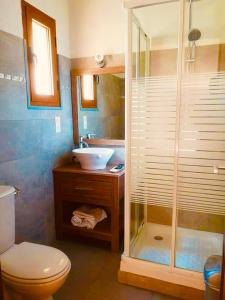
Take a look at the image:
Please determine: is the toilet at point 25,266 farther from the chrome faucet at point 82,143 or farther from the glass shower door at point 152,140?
the chrome faucet at point 82,143

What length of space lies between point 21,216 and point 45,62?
1.51 meters

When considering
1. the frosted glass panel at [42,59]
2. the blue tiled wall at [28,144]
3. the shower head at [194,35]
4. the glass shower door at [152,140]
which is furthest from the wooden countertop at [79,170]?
the shower head at [194,35]

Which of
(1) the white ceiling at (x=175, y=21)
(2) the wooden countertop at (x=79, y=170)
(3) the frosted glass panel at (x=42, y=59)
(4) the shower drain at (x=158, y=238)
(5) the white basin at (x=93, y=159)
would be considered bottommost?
(4) the shower drain at (x=158, y=238)

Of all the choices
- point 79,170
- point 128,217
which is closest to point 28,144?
point 79,170

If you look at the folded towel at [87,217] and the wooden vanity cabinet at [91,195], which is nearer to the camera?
the wooden vanity cabinet at [91,195]

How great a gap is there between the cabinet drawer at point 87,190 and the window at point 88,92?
0.91m

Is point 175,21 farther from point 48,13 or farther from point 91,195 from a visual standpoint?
point 91,195

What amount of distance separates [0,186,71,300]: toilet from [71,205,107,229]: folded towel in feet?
2.59

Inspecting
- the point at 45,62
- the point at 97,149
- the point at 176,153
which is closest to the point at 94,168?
the point at 97,149

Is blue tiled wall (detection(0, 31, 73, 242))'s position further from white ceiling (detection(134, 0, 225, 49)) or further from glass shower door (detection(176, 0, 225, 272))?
glass shower door (detection(176, 0, 225, 272))

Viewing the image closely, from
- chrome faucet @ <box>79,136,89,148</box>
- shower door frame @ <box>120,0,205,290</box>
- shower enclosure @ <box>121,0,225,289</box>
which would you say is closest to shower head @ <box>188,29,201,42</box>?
shower enclosure @ <box>121,0,225,289</box>

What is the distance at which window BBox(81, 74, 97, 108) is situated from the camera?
2627 millimetres

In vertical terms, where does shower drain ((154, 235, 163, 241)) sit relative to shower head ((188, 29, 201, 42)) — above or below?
below

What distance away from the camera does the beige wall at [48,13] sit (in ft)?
5.94
